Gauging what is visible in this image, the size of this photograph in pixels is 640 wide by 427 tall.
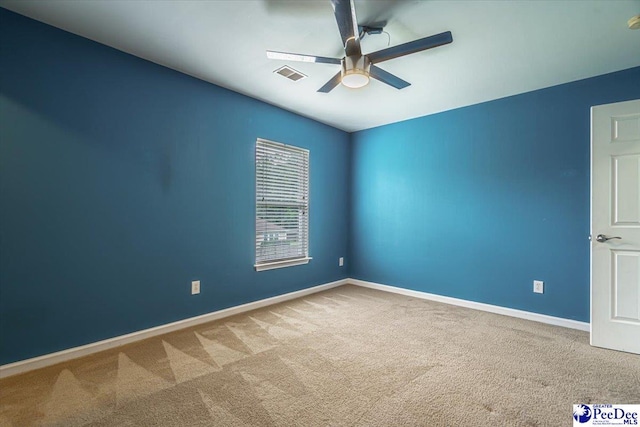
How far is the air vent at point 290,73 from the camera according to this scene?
2.72 m

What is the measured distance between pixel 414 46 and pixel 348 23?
48 cm

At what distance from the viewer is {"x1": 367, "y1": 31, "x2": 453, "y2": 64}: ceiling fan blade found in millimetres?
1798

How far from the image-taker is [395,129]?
14.1 ft

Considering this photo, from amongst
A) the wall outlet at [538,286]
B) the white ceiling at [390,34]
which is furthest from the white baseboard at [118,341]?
the wall outlet at [538,286]

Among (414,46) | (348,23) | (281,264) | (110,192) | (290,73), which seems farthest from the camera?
(281,264)

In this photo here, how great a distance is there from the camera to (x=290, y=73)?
110 inches

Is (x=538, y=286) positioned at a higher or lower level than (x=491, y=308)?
higher

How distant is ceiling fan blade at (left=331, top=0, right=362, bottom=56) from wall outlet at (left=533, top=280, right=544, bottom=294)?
9.90ft

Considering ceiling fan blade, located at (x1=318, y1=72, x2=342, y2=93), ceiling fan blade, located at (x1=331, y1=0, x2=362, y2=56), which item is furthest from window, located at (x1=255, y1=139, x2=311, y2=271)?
ceiling fan blade, located at (x1=331, y1=0, x2=362, y2=56)

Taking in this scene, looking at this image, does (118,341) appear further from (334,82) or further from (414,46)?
(414,46)

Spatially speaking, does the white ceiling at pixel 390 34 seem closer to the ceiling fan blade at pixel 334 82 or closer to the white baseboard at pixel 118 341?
the ceiling fan blade at pixel 334 82

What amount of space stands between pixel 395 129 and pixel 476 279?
7.69ft

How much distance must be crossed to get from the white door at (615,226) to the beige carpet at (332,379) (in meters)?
0.23

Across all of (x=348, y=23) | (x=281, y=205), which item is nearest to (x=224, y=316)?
(x=281, y=205)
